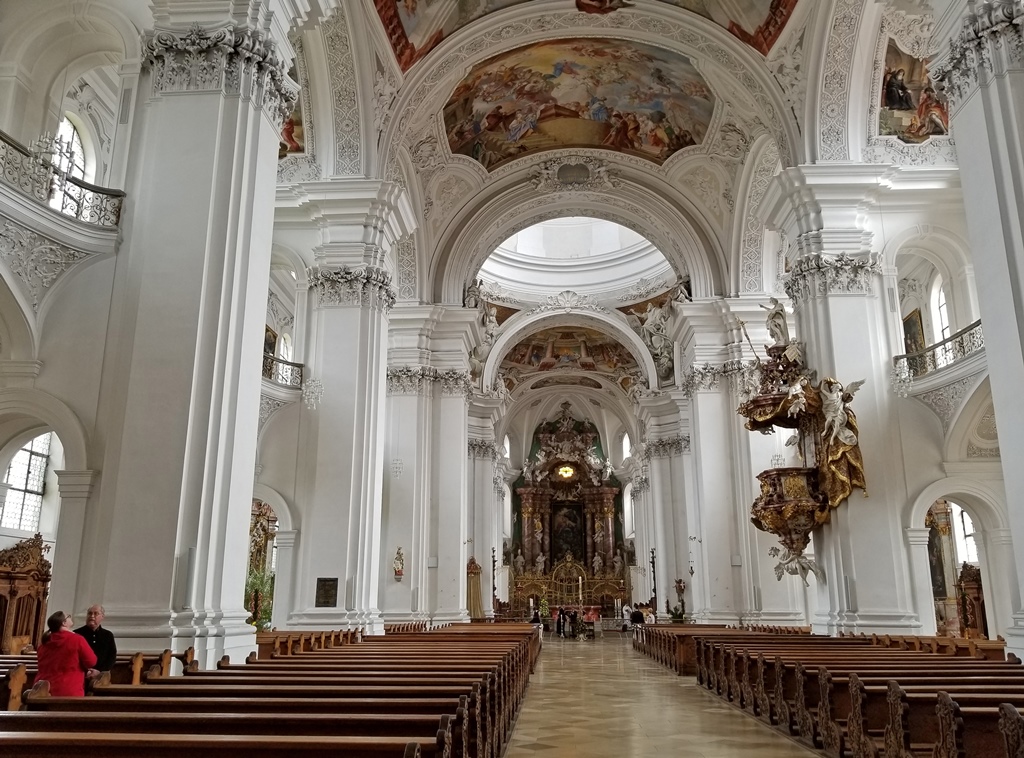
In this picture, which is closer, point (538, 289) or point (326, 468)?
point (326, 468)

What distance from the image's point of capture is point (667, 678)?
500 inches

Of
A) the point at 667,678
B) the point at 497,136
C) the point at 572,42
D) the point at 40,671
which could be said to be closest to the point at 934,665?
the point at 40,671

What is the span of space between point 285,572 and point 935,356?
9797 mm

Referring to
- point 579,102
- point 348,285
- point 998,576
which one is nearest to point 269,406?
point 348,285

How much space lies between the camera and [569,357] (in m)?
32.4

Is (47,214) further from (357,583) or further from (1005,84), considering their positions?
(1005,84)

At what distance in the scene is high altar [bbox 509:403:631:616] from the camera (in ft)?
124

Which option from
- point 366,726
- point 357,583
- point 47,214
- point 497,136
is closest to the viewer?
point 366,726

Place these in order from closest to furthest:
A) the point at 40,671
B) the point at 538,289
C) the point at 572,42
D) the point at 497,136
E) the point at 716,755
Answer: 1. the point at 40,671
2. the point at 716,755
3. the point at 572,42
4. the point at 497,136
5. the point at 538,289

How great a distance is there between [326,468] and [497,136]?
29.6ft

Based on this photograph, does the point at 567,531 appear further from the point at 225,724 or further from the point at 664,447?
the point at 225,724

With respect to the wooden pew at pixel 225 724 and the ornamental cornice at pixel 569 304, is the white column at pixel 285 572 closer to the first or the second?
the wooden pew at pixel 225 724

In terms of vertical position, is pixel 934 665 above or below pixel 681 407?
below

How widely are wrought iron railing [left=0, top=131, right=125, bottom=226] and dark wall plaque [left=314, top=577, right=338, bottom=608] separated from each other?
534 cm
